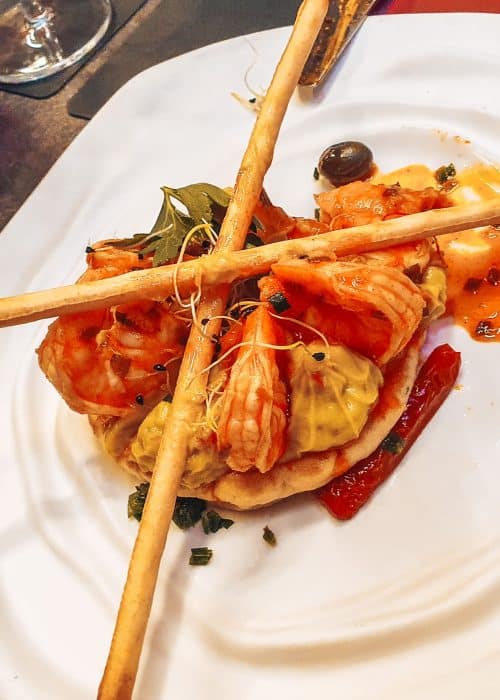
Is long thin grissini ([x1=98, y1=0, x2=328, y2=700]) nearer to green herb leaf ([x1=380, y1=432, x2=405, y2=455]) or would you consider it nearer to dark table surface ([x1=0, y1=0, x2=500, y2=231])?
green herb leaf ([x1=380, y1=432, x2=405, y2=455])

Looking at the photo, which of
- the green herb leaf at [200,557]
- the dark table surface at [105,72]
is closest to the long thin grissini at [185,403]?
the green herb leaf at [200,557]

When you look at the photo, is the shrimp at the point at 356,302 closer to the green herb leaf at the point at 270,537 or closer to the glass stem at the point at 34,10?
the green herb leaf at the point at 270,537

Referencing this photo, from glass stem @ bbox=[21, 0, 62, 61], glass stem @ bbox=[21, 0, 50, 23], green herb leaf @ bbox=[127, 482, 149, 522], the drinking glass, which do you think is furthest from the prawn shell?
glass stem @ bbox=[21, 0, 50, 23]

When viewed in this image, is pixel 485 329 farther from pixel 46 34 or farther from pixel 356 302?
pixel 46 34

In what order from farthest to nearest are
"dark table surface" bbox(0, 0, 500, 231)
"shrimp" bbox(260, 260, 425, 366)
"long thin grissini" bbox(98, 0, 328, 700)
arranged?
"dark table surface" bbox(0, 0, 500, 231)
"shrimp" bbox(260, 260, 425, 366)
"long thin grissini" bbox(98, 0, 328, 700)

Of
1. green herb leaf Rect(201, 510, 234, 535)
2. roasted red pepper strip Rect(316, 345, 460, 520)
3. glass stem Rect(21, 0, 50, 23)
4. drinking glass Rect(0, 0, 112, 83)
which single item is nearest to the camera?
roasted red pepper strip Rect(316, 345, 460, 520)

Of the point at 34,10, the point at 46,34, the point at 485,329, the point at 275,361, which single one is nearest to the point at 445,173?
the point at 485,329

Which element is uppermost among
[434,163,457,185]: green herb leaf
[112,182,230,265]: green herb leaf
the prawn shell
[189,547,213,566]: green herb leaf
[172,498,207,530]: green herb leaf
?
[112,182,230,265]: green herb leaf

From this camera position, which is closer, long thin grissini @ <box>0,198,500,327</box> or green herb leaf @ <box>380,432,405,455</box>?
long thin grissini @ <box>0,198,500,327</box>
